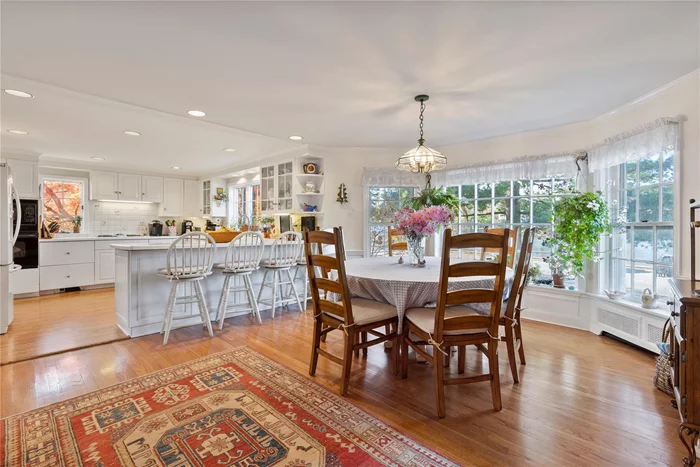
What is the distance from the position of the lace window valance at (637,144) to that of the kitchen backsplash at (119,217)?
25.7 feet

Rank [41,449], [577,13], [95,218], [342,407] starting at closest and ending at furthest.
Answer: [41,449]
[577,13]
[342,407]
[95,218]

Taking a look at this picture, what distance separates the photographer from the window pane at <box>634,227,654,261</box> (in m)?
3.05

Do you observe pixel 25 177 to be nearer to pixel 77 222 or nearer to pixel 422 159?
pixel 77 222

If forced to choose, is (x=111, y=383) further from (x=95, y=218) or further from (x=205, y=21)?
(x=95, y=218)

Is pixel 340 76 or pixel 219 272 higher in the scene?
pixel 340 76

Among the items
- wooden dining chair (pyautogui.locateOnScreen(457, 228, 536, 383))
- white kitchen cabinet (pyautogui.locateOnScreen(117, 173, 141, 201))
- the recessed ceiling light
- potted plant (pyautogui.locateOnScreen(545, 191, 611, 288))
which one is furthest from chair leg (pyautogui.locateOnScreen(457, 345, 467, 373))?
white kitchen cabinet (pyautogui.locateOnScreen(117, 173, 141, 201))

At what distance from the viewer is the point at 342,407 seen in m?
1.98

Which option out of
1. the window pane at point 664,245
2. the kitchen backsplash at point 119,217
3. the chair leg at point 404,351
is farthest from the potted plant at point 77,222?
the window pane at point 664,245

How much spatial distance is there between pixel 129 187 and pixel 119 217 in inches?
27.2

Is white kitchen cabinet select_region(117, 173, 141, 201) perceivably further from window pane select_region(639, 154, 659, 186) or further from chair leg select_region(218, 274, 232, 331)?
window pane select_region(639, 154, 659, 186)

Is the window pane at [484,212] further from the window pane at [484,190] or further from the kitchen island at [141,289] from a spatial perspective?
the kitchen island at [141,289]

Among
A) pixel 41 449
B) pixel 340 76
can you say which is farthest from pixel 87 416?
pixel 340 76

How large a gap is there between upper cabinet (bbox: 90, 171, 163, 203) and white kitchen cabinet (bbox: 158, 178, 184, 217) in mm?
105

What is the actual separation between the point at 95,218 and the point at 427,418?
7209 mm
